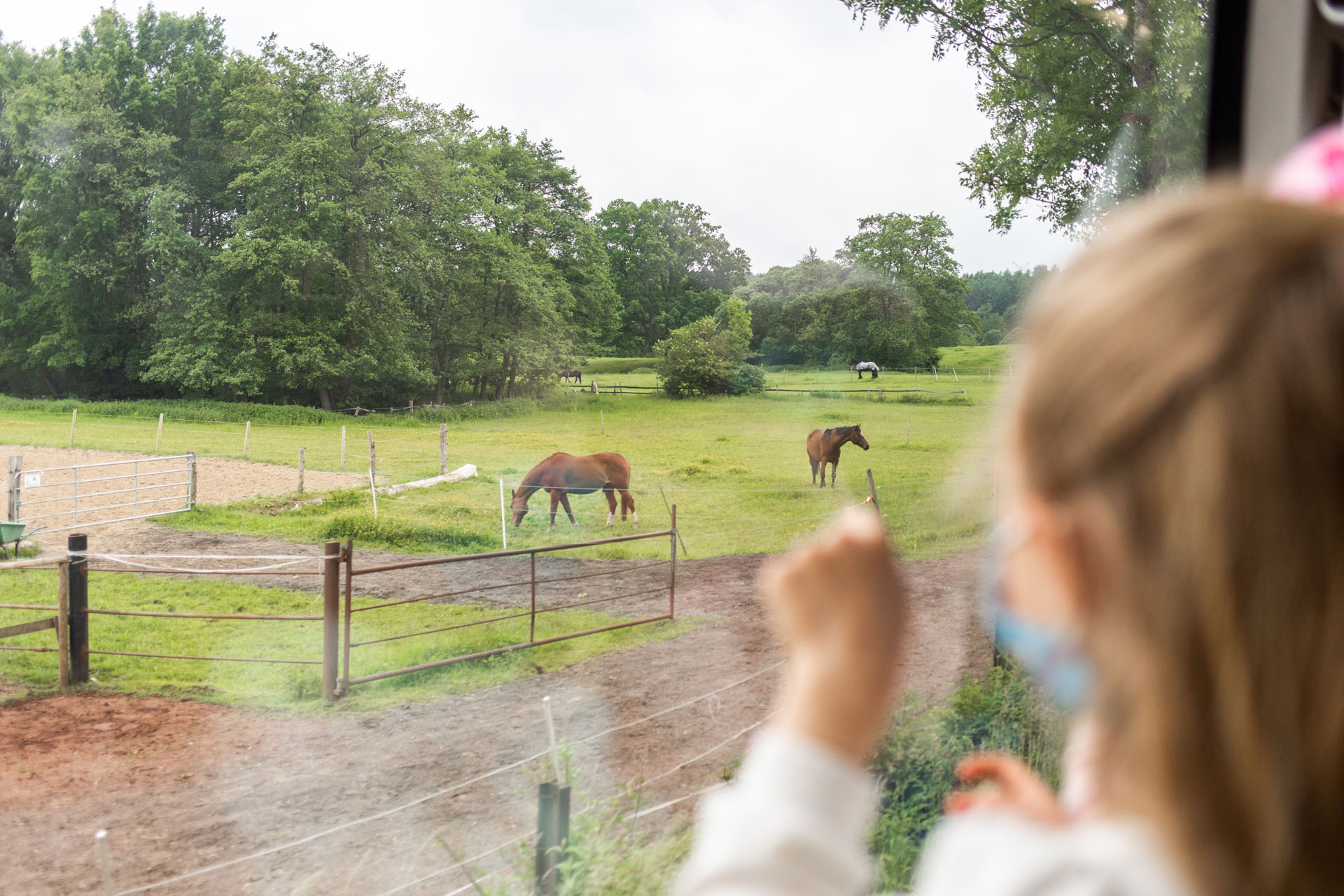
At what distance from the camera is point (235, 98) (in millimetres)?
2381

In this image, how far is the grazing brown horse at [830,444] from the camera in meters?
2.32

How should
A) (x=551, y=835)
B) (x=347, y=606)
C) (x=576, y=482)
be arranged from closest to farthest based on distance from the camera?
(x=551, y=835) < (x=347, y=606) < (x=576, y=482)

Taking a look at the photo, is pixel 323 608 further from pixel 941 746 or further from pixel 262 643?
pixel 941 746

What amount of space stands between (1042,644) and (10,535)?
2766mm

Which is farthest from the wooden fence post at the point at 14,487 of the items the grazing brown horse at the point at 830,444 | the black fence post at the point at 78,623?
the grazing brown horse at the point at 830,444

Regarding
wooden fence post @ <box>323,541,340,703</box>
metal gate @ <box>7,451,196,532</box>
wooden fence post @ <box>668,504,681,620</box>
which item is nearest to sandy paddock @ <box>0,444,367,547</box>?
metal gate @ <box>7,451,196,532</box>

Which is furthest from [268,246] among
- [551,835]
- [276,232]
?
[551,835]

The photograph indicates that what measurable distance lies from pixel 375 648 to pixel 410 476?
0.55m

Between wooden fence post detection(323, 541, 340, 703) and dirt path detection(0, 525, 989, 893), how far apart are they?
10cm

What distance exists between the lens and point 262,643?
7.75 feet

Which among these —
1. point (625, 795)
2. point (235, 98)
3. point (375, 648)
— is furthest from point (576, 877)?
point (235, 98)

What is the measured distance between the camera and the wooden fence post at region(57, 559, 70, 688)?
2008mm

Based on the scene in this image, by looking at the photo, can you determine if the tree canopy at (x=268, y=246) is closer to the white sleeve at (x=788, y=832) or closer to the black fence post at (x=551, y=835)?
the black fence post at (x=551, y=835)

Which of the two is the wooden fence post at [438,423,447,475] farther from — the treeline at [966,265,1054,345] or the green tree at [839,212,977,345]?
the treeline at [966,265,1054,345]
